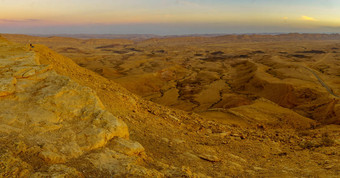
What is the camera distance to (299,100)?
2323cm

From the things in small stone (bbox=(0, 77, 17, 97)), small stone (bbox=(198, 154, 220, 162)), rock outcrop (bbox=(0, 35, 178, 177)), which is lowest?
small stone (bbox=(198, 154, 220, 162))

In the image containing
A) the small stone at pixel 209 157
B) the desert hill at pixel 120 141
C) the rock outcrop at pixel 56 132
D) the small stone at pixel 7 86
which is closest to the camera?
the rock outcrop at pixel 56 132

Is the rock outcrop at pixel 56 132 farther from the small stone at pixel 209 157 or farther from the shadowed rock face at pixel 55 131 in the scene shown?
the small stone at pixel 209 157

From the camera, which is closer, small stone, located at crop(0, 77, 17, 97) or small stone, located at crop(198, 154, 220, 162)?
small stone, located at crop(0, 77, 17, 97)

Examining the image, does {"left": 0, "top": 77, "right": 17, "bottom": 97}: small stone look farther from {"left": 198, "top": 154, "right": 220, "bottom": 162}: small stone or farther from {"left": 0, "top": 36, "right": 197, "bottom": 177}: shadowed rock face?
{"left": 198, "top": 154, "right": 220, "bottom": 162}: small stone

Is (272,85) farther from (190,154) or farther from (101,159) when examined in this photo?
(101,159)

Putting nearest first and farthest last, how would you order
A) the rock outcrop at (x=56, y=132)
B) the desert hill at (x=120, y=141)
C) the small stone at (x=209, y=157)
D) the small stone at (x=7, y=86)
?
the rock outcrop at (x=56, y=132) < the desert hill at (x=120, y=141) < the small stone at (x=7, y=86) < the small stone at (x=209, y=157)

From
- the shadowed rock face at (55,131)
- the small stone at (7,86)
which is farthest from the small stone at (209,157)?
the small stone at (7,86)

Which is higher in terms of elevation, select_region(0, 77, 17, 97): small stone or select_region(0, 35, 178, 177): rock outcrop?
select_region(0, 77, 17, 97): small stone

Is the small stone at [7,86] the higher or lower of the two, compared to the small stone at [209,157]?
higher

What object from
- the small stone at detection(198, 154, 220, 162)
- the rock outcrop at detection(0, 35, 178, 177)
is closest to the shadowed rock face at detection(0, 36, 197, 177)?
the rock outcrop at detection(0, 35, 178, 177)

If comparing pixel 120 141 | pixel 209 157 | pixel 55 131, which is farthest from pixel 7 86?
pixel 209 157

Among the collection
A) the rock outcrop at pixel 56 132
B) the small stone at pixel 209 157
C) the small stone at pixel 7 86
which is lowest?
the small stone at pixel 209 157

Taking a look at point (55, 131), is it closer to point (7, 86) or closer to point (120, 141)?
point (120, 141)
